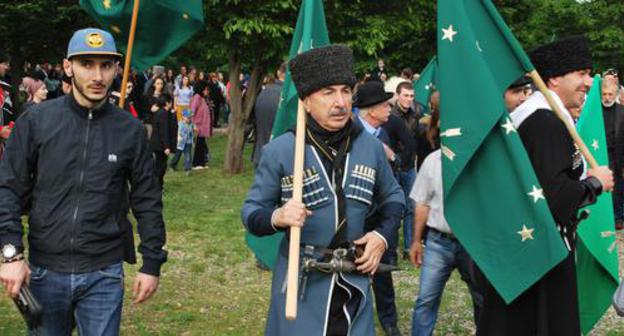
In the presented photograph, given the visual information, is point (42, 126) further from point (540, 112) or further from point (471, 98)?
point (540, 112)

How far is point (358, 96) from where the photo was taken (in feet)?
25.9

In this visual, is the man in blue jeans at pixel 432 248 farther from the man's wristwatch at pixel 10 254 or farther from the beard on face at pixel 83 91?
the man's wristwatch at pixel 10 254

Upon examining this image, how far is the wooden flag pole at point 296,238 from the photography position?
3.61 m

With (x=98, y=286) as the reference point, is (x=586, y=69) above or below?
above

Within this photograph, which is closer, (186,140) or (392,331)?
(392,331)

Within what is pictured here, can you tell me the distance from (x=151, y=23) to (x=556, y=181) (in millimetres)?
3522

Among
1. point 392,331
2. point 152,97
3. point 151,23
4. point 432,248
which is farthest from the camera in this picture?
point 152,97

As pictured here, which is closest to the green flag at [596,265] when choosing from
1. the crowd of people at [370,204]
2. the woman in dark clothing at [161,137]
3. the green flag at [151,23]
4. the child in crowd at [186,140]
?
the crowd of people at [370,204]

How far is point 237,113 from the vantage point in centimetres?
1820

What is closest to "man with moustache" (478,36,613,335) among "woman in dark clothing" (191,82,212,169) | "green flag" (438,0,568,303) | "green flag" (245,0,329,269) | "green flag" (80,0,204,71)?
"green flag" (438,0,568,303)

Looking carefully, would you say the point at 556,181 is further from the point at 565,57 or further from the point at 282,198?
the point at 282,198

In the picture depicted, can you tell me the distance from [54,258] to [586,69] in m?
3.17

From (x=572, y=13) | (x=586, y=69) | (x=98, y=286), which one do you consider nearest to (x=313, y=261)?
(x=98, y=286)

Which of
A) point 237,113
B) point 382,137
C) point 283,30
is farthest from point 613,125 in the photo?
point 237,113
